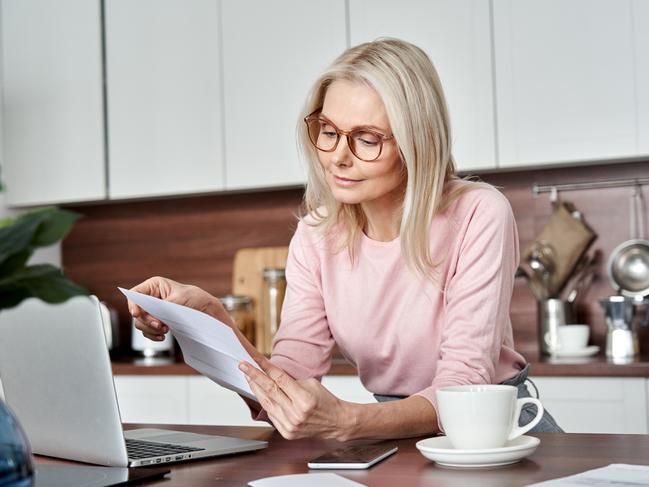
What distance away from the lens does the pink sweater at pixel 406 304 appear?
162 cm

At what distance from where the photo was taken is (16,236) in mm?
736

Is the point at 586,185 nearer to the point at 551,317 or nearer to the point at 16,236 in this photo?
the point at 551,317

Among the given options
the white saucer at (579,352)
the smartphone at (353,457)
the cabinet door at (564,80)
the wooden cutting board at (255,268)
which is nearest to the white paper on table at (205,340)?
the smartphone at (353,457)

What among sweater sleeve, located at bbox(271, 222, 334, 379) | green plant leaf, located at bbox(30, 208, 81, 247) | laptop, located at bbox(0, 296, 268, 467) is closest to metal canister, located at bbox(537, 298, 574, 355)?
sweater sleeve, located at bbox(271, 222, 334, 379)

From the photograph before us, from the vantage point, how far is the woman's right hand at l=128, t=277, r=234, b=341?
5.07 ft

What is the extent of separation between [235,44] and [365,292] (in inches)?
67.4

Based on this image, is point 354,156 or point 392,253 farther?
point 392,253

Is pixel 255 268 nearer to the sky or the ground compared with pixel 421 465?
nearer to the sky

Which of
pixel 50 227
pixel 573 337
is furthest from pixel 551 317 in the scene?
pixel 50 227

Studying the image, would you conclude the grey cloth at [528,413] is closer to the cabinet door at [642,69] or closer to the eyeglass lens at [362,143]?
the eyeglass lens at [362,143]

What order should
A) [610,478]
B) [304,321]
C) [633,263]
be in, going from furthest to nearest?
[633,263] → [304,321] → [610,478]

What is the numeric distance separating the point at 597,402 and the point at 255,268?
1.35 meters

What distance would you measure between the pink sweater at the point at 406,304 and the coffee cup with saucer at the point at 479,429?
376mm

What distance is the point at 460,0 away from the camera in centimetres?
300
